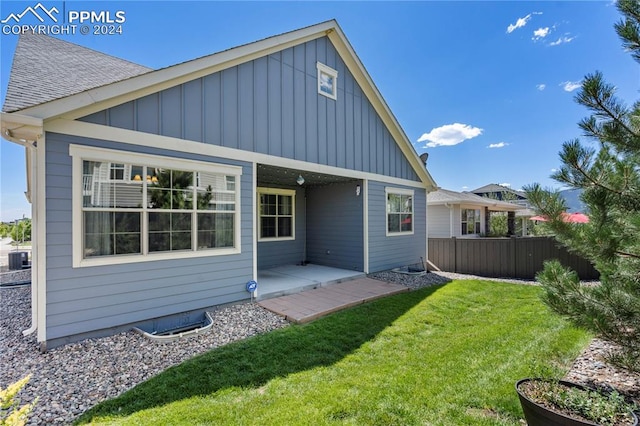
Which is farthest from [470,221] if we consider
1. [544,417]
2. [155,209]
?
[155,209]

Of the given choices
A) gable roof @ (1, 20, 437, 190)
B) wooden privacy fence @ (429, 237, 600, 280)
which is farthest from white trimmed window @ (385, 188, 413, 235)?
gable roof @ (1, 20, 437, 190)

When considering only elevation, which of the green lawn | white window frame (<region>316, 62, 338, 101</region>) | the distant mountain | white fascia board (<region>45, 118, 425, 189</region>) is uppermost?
white window frame (<region>316, 62, 338, 101</region>)

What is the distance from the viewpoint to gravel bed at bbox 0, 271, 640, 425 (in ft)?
9.76

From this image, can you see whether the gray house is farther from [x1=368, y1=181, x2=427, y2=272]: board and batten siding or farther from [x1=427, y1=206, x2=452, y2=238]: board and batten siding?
[x1=427, y1=206, x2=452, y2=238]: board and batten siding

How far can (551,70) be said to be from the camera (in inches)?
288

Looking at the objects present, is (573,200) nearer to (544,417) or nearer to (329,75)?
(544,417)

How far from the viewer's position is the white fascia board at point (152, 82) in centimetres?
396

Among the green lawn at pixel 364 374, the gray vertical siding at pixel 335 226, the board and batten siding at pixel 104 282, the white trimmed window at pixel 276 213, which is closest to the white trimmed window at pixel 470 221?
the gray vertical siding at pixel 335 226

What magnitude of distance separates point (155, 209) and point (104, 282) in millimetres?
1321

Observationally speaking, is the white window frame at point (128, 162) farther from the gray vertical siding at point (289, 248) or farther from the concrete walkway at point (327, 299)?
the gray vertical siding at point (289, 248)

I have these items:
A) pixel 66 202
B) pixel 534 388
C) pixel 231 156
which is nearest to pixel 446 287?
pixel 534 388

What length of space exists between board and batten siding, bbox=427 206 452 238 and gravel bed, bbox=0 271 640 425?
Answer: 12.4 m

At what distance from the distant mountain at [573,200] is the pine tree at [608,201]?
5cm

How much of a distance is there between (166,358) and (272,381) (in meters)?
1.58
